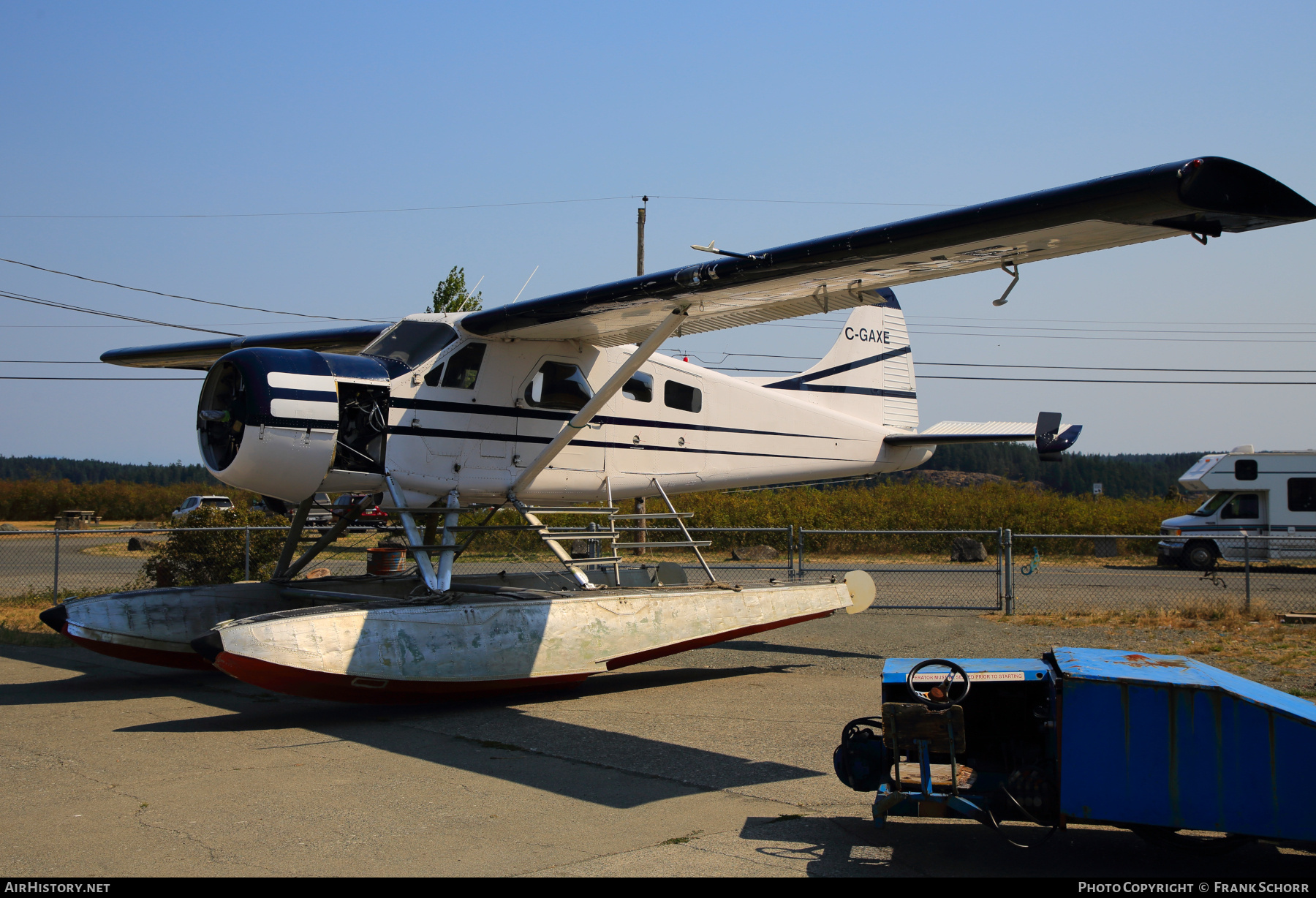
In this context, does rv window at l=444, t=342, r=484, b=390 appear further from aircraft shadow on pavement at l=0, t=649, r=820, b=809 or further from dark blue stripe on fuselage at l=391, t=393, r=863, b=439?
aircraft shadow on pavement at l=0, t=649, r=820, b=809

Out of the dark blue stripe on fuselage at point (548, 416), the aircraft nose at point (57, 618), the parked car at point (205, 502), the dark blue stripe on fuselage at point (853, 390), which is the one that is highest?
the dark blue stripe on fuselage at point (853, 390)

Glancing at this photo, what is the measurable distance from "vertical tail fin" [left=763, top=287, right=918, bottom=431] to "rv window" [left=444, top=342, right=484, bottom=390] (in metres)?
4.35

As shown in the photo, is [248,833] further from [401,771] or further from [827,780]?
[827,780]

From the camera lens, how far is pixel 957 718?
4.49 meters

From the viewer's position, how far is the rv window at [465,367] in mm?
9414

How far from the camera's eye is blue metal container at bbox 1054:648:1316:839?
3947 mm

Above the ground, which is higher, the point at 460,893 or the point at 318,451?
the point at 318,451

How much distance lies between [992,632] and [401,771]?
865 cm

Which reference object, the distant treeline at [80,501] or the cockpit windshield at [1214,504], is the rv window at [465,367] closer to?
the cockpit windshield at [1214,504]

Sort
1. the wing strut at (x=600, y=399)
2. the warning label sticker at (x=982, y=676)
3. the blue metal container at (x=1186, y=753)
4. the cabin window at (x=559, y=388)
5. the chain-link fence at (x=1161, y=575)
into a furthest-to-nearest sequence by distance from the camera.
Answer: the chain-link fence at (x=1161, y=575) < the cabin window at (x=559, y=388) < the wing strut at (x=600, y=399) < the warning label sticker at (x=982, y=676) < the blue metal container at (x=1186, y=753)

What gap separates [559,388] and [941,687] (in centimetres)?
627

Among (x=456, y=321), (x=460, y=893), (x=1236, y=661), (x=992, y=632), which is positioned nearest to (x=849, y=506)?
(x=992, y=632)

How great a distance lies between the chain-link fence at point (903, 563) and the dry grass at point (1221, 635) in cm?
65

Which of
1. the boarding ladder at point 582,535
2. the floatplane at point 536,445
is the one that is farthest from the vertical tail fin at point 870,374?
the boarding ladder at point 582,535
